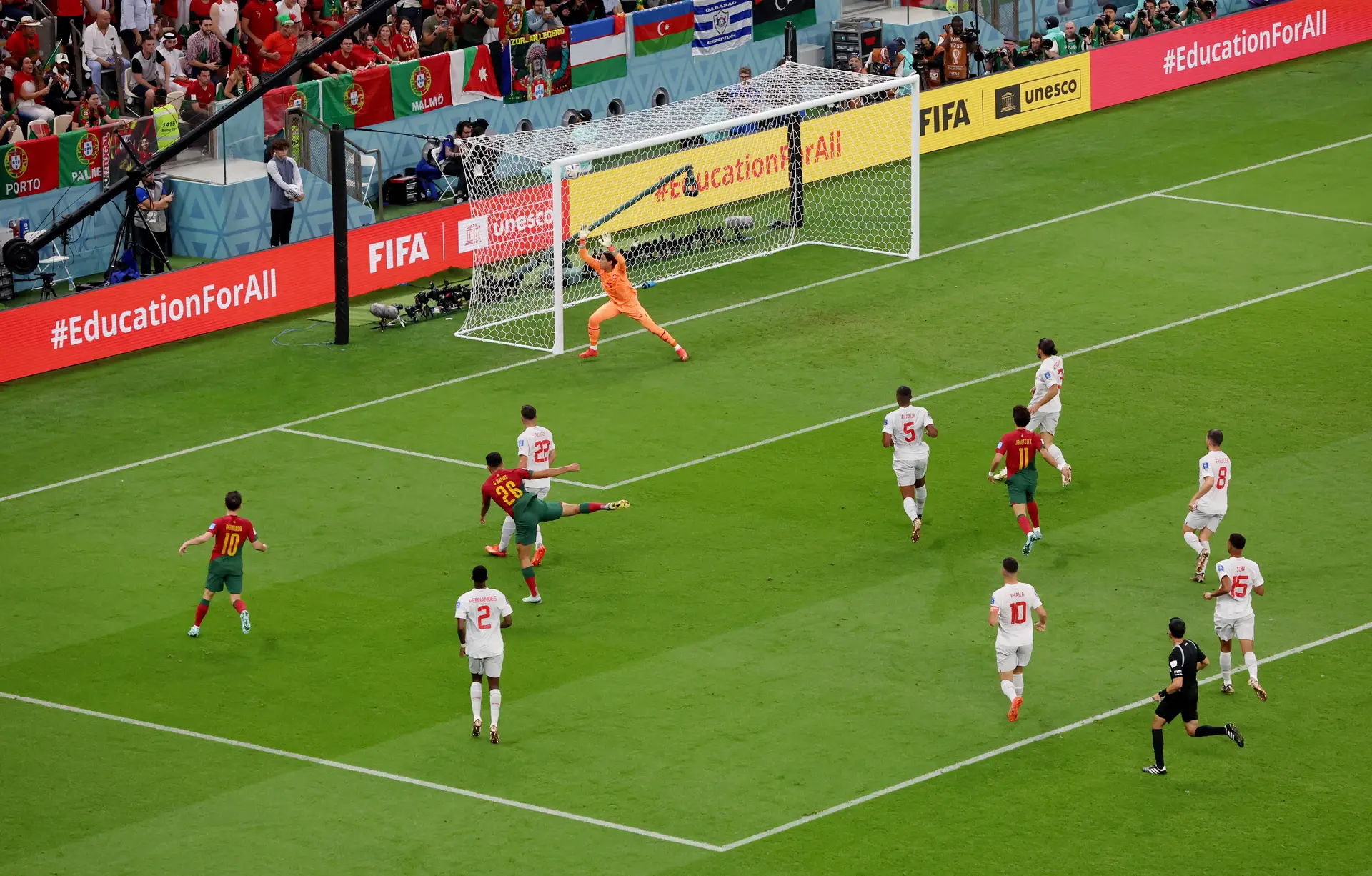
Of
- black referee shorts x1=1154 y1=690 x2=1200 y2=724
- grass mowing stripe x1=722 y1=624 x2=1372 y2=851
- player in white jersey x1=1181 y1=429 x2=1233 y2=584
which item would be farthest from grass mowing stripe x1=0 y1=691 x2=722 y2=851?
player in white jersey x1=1181 y1=429 x2=1233 y2=584

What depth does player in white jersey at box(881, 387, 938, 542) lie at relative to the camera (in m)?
26.0

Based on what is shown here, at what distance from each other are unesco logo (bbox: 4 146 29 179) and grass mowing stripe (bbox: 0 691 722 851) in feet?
50.0

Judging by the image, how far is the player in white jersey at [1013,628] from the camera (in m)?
21.5

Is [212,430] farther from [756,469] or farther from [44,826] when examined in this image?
[44,826]

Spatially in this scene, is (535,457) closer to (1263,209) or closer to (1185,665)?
(1185,665)

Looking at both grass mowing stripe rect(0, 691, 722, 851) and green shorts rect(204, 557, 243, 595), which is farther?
green shorts rect(204, 557, 243, 595)

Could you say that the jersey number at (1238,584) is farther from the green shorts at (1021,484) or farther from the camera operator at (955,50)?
the camera operator at (955,50)

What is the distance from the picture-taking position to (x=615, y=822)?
65.4 feet

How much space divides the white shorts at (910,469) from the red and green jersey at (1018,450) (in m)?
1.20

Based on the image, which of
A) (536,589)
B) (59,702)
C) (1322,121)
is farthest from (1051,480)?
(1322,121)

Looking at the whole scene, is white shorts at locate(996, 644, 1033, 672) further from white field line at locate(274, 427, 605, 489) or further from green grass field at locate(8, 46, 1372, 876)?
white field line at locate(274, 427, 605, 489)

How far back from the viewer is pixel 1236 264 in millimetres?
36812

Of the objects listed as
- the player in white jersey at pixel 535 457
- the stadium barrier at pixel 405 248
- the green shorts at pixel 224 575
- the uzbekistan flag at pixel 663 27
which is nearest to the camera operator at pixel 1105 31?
the stadium barrier at pixel 405 248

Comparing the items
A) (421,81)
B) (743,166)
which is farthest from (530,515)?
(421,81)
